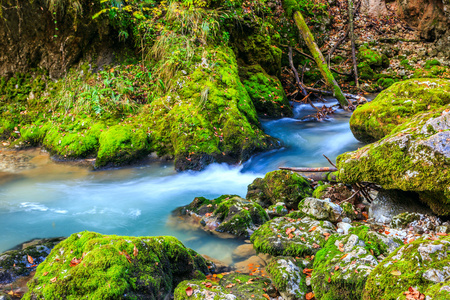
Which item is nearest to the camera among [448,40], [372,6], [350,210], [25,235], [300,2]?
[350,210]

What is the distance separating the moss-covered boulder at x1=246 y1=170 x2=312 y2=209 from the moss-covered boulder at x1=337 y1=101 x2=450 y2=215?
3.86ft

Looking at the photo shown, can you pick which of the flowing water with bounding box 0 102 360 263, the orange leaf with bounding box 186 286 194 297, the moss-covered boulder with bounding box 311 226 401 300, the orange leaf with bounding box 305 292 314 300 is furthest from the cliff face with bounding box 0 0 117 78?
the orange leaf with bounding box 305 292 314 300

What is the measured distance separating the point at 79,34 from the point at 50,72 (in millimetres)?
1552

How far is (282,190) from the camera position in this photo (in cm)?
514

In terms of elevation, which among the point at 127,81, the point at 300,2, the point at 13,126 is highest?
the point at 300,2

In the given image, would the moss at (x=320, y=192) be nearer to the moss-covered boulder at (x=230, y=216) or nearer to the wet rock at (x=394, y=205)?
the wet rock at (x=394, y=205)

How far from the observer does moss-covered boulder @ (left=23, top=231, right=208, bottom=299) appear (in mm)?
2521

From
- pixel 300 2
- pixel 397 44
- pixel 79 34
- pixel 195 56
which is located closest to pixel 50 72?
pixel 79 34

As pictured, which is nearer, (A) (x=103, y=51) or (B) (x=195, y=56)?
(B) (x=195, y=56)

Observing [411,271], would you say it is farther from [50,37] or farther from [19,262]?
[50,37]

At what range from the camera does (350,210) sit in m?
4.25

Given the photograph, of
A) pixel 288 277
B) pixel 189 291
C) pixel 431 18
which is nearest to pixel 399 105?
pixel 288 277

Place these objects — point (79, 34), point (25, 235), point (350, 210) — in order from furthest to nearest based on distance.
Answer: point (79, 34) → point (25, 235) → point (350, 210)

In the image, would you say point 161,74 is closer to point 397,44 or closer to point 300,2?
point 300,2
